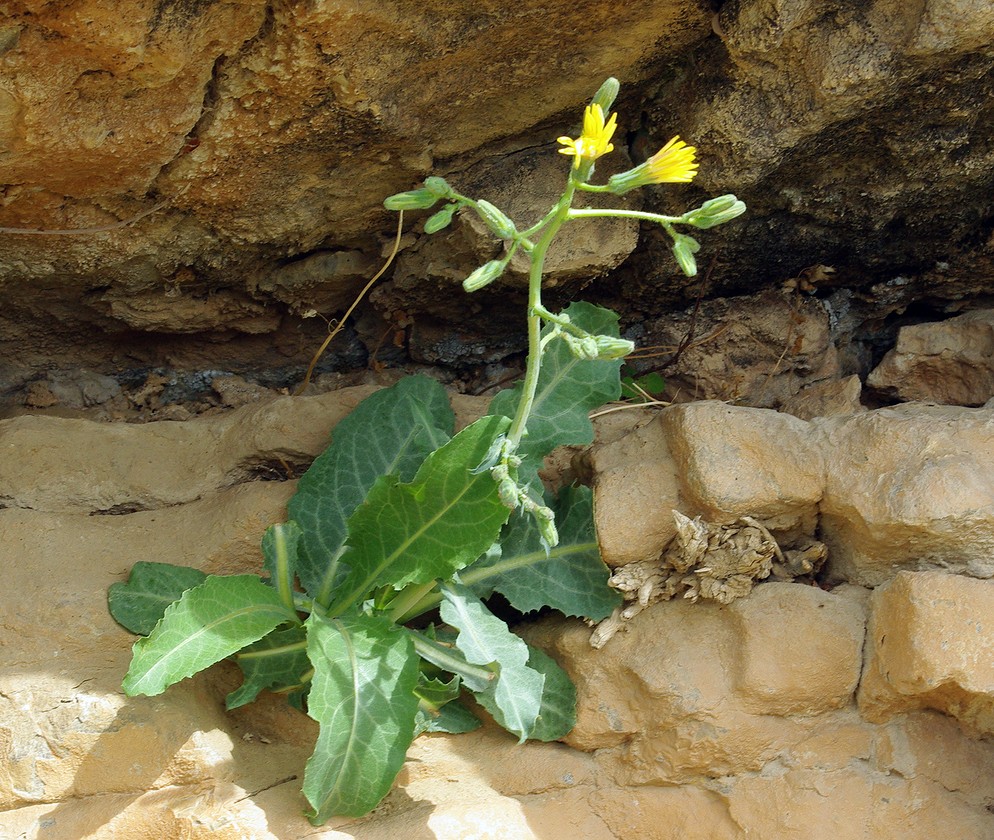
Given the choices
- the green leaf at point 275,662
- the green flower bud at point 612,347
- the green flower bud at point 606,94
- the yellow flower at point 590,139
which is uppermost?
the green flower bud at point 606,94

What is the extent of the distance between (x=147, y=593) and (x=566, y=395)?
1274 mm

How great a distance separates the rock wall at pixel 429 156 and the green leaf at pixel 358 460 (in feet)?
1.49

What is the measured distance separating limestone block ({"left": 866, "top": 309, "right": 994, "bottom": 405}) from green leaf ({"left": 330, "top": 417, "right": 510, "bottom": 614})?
1498 mm

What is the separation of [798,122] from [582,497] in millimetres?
1158

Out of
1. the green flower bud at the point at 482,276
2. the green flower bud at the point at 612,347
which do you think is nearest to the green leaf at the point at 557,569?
the green flower bud at the point at 612,347

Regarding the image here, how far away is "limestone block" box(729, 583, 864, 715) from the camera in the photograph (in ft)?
7.93

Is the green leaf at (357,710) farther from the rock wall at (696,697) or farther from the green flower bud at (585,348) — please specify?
the green flower bud at (585,348)

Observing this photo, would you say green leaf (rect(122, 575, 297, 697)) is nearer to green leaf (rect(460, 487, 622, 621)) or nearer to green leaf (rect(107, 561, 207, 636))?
green leaf (rect(107, 561, 207, 636))

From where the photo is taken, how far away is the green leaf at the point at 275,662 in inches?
101

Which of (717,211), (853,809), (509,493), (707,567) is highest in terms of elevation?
(717,211)

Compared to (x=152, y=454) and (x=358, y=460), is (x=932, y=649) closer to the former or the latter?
(x=358, y=460)

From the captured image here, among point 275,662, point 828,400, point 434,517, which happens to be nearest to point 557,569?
point 434,517

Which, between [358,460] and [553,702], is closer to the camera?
[553,702]

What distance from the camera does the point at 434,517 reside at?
8.25ft
